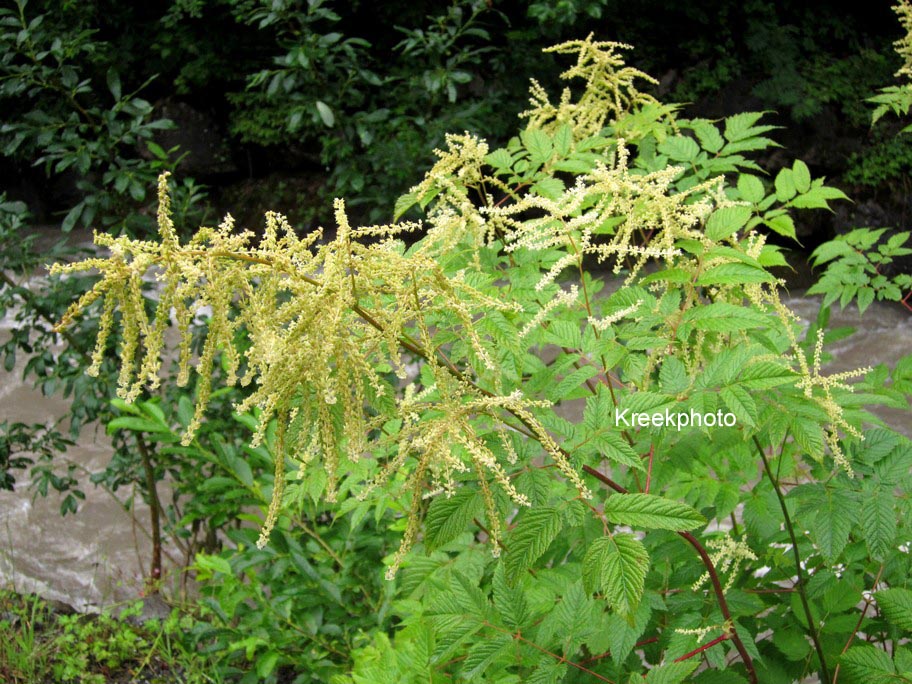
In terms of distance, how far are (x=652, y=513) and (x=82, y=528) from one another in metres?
4.77

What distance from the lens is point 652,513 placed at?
1.20m

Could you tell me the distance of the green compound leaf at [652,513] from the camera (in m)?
1.17

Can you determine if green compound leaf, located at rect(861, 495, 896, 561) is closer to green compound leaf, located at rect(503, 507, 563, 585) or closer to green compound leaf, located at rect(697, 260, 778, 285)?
green compound leaf, located at rect(697, 260, 778, 285)

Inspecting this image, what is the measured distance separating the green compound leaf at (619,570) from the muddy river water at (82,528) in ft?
10.4

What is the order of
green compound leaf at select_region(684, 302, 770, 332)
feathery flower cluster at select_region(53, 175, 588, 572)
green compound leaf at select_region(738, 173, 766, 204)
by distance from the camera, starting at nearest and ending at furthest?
feathery flower cluster at select_region(53, 175, 588, 572)
green compound leaf at select_region(684, 302, 770, 332)
green compound leaf at select_region(738, 173, 766, 204)

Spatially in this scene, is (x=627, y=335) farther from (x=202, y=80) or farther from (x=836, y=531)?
(x=202, y=80)

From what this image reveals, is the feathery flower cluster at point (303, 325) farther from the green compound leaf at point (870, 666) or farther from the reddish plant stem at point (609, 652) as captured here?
the green compound leaf at point (870, 666)

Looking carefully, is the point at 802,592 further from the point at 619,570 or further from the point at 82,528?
the point at 82,528

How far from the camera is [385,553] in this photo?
8.64 feet

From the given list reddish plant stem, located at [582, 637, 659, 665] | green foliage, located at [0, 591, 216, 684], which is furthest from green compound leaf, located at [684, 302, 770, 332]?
green foliage, located at [0, 591, 216, 684]

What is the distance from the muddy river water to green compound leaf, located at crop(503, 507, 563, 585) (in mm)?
3111

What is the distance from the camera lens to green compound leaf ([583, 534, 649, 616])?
115cm

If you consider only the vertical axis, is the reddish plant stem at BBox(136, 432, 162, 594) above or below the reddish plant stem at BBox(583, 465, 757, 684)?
below

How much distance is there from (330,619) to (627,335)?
145cm
